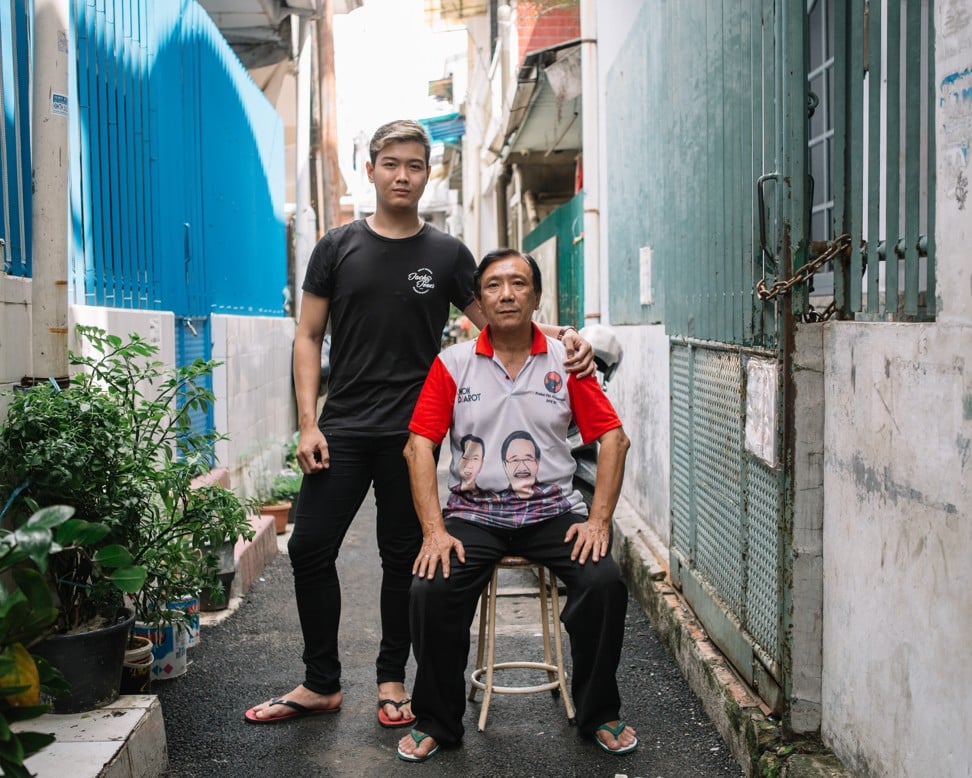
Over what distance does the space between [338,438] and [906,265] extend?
2.21 meters

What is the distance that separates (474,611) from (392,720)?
70cm

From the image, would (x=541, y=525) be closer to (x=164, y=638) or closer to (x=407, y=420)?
(x=407, y=420)

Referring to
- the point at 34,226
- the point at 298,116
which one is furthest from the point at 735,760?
the point at 298,116

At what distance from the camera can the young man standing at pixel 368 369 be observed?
4000mm

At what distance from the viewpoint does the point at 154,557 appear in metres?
3.86

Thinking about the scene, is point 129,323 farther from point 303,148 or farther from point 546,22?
point 546,22

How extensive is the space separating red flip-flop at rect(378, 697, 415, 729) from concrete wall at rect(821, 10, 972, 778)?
64.7 inches

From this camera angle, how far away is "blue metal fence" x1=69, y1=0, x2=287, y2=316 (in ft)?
15.9

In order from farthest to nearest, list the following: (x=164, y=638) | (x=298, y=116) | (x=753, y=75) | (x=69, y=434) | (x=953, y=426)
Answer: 1. (x=298, y=116)
2. (x=164, y=638)
3. (x=753, y=75)
4. (x=69, y=434)
5. (x=953, y=426)

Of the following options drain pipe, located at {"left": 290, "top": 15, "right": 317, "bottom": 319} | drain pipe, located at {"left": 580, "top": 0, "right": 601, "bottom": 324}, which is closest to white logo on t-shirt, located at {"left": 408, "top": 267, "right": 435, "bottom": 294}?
drain pipe, located at {"left": 580, "top": 0, "right": 601, "bottom": 324}

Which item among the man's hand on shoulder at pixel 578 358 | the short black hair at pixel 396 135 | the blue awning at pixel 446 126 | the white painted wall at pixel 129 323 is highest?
the blue awning at pixel 446 126

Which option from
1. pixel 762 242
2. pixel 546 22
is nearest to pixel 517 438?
pixel 762 242

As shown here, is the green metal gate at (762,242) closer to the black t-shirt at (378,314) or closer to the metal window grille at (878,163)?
the metal window grille at (878,163)

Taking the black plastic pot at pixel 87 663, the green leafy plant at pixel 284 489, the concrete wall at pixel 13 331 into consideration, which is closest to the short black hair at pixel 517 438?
the black plastic pot at pixel 87 663
